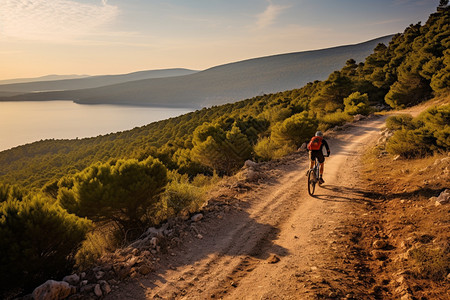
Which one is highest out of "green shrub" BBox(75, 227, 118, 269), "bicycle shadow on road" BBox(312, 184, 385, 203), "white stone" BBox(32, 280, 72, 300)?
A: "white stone" BBox(32, 280, 72, 300)

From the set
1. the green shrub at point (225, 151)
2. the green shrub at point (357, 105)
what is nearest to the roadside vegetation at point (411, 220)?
the green shrub at point (225, 151)

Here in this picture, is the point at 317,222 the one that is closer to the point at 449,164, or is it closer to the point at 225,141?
the point at 449,164

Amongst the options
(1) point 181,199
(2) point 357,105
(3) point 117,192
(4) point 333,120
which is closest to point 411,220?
(1) point 181,199

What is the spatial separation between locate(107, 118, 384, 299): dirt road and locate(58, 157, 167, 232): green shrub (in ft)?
5.25

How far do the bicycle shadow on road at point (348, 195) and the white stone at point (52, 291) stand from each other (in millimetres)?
6152

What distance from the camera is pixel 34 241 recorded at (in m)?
4.29

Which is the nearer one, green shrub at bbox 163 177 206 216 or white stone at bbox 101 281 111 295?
white stone at bbox 101 281 111 295

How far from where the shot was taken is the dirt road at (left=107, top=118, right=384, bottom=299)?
3.87 m

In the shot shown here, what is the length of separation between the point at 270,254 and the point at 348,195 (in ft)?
12.5

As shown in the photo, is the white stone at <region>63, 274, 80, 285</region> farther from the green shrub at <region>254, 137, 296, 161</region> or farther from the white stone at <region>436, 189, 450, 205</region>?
the green shrub at <region>254, 137, 296, 161</region>

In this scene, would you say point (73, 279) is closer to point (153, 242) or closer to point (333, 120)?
point (153, 242)

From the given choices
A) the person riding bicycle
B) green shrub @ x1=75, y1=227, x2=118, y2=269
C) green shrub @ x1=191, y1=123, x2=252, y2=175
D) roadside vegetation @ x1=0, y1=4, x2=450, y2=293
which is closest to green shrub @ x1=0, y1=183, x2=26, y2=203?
roadside vegetation @ x1=0, y1=4, x2=450, y2=293

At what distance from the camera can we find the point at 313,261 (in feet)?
14.6

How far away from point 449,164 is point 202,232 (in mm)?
6967
